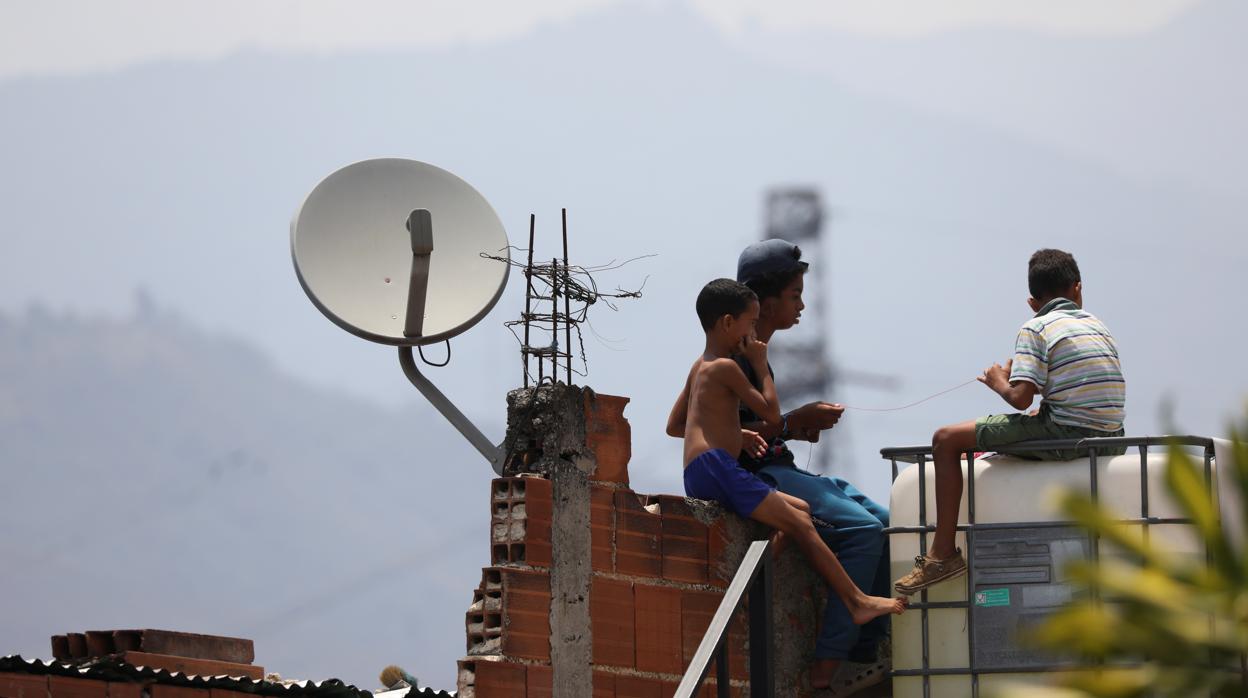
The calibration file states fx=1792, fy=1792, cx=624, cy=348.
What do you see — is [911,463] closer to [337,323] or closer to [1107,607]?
[1107,607]

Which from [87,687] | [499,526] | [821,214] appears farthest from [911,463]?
[821,214]

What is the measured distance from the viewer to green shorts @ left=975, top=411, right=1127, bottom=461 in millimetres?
6293

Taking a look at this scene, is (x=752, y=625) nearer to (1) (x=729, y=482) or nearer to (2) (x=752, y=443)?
(1) (x=729, y=482)

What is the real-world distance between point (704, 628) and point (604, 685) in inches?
19.0

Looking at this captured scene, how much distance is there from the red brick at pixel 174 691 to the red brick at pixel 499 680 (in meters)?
1.95

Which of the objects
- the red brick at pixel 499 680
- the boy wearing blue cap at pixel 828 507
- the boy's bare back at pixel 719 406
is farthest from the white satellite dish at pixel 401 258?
the red brick at pixel 499 680

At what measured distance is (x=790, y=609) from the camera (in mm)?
6754

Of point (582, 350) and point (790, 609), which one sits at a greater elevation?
point (582, 350)

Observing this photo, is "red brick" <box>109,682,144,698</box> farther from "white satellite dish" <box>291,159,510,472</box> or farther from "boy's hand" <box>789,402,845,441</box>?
"boy's hand" <box>789,402,845,441</box>

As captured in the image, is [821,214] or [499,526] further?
[821,214]

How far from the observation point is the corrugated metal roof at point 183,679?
7.29m

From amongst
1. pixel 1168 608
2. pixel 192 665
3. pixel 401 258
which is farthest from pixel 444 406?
pixel 1168 608

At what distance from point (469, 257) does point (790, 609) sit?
141 inches

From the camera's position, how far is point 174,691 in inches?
286
